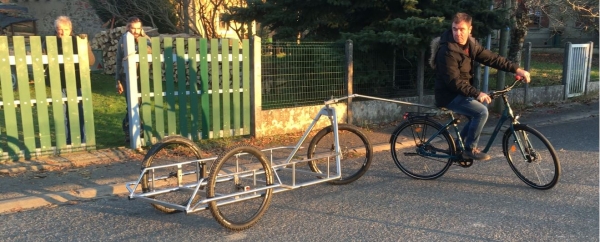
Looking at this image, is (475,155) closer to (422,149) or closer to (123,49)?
(422,149)

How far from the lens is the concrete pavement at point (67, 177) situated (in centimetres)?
550

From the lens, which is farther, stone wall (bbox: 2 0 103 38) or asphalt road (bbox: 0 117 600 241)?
stone wall (bbox: 2 0 103 38)

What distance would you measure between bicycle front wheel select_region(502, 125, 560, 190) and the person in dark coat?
0.33 meters

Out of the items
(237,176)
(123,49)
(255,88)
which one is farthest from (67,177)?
(255,88)

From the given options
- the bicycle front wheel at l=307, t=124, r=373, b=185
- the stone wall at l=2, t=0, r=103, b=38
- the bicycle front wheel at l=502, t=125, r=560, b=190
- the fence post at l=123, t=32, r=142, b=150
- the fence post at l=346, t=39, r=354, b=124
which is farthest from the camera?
the stone wall at l=2, t=0, r=103, b=38

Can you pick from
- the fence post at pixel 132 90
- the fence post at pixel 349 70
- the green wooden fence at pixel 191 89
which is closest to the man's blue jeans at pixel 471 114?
the green wooden fence at pixel 191 89

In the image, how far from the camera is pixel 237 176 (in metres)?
4.83

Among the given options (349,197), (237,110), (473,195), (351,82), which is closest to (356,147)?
(349,197)

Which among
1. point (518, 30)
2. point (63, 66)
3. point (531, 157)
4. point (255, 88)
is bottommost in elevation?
point (531, 157)

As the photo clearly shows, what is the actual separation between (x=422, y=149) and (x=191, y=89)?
3.63 m

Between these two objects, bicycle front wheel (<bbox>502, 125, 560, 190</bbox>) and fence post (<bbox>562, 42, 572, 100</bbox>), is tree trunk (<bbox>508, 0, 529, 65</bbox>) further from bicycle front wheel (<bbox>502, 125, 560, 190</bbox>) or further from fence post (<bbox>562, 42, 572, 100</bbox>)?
bicycle front wheel (<bbox>502, 125, 560, 190</bbox>)

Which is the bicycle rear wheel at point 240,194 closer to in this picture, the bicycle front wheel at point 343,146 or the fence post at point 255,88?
the bicycle front wheel at point 343,146

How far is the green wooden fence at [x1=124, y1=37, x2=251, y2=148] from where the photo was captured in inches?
295

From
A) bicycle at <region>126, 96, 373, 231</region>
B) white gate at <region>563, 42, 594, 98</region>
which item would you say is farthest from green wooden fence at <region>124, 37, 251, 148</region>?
white gate at <region>563, 42, 594, 98</region>
